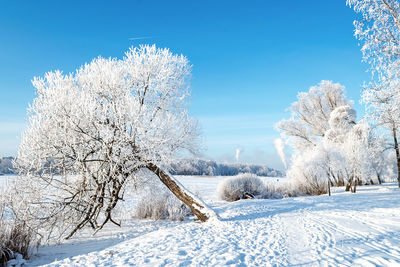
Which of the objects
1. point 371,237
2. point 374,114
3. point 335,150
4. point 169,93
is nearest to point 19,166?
point 169,93

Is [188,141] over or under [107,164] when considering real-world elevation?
over

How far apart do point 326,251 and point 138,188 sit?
710 centimetres

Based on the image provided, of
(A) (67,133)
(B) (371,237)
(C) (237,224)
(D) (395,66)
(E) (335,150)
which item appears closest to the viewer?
(B) (371,237)

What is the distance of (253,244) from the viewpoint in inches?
232

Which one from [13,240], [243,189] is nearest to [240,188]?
[243,189]

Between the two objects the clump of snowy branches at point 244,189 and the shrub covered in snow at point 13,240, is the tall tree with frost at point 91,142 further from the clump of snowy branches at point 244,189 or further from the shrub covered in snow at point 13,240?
the clump of snowy branches at point 244,189

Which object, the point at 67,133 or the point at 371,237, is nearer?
the point at 371,237

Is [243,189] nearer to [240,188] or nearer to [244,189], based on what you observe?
[240,188]

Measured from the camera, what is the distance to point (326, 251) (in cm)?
529

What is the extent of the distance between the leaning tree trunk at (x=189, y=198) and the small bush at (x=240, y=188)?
31.4 ft

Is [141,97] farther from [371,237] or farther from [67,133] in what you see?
[371,237]

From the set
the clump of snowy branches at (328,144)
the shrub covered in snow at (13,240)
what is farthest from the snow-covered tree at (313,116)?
the shrub covered in snow at (13,240)

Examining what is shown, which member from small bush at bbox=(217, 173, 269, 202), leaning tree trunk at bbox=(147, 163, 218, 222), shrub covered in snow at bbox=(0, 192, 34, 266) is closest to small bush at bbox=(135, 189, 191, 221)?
leaning tree trunk at bbox=(147, 163, 218, 222)

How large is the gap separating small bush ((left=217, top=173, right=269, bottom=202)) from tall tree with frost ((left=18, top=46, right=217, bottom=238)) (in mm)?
9778
